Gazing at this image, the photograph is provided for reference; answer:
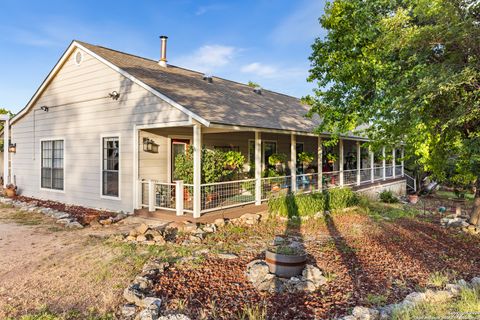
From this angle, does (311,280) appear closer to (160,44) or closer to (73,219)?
(73,219)

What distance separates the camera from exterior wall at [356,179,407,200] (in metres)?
15.2

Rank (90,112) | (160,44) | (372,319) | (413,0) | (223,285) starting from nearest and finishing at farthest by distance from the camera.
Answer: (372,319) < (223,285) < (413,0) < (90,112) < (160,44)

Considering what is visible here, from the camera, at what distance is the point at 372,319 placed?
3.41 meters

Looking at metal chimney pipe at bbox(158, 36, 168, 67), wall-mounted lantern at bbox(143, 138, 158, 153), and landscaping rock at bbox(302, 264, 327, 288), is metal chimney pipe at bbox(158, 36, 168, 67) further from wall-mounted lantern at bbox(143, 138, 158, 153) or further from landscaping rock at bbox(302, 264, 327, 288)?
landscaping rock at bbox(302, 264, 327, 288)

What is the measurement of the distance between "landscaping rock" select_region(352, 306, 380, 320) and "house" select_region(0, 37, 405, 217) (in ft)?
17.5

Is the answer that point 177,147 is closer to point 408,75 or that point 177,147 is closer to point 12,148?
point 408,75

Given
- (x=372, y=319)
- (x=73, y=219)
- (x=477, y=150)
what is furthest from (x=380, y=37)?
(x=73, y=219)

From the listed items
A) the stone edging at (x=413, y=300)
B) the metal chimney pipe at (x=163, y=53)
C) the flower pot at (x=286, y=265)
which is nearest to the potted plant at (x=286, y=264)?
the flower pot at (x=286, y=265)

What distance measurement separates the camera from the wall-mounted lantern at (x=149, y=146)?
9672 mm

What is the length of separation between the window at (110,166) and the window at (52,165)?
2655 millimetres

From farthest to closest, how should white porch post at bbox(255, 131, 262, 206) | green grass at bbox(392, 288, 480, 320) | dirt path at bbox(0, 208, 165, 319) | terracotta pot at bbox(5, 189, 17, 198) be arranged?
terracotta pot at bbox(5, 189, 17, 198)
white porch post at bbox(255, 131, 262, 206)
dirt path at bbox(0, 208, 165, 319)
green grass at bbox(392, 288, 480, 320)

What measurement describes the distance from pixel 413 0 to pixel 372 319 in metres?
5.64

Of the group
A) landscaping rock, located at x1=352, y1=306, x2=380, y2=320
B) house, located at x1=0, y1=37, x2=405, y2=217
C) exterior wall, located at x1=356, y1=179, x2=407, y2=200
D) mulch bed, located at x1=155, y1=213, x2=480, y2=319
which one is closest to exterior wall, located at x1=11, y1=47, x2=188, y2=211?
house, located at x1=0, y1=37, x2=405, y2=217

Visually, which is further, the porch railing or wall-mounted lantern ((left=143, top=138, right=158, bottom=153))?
wall-mounted lantern ((left=143, top=138, right=158, bottom=153))
